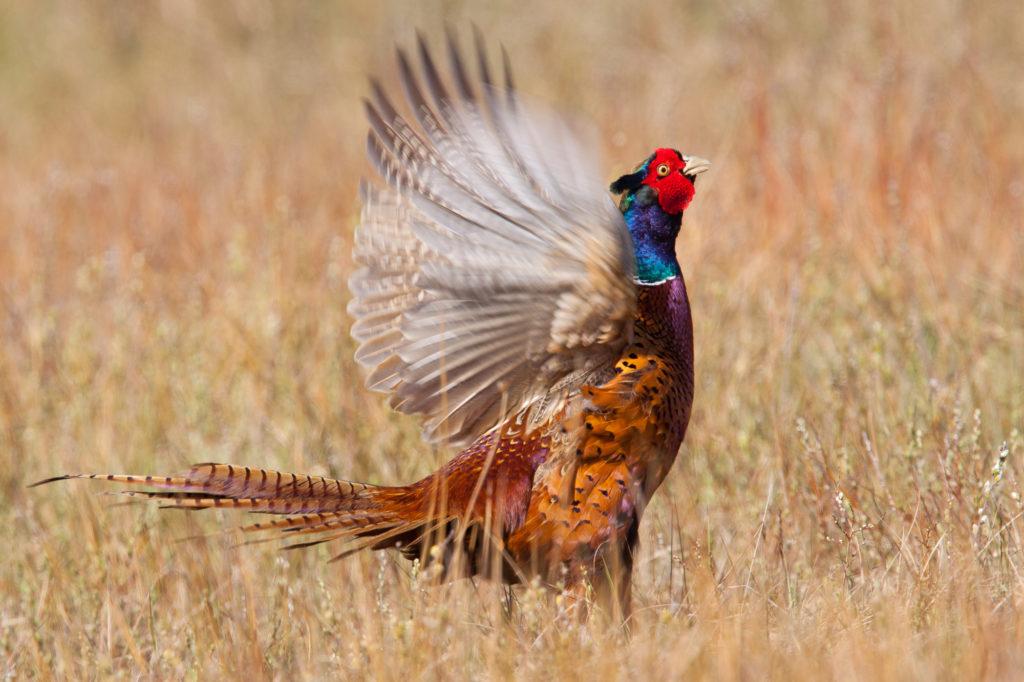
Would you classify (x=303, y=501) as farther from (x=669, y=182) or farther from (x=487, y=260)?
(x=669, y=182)

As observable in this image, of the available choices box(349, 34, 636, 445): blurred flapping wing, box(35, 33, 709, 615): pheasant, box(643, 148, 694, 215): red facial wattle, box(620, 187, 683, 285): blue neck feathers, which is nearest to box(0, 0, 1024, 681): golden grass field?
box(35, 33, 709, 615): pheasant

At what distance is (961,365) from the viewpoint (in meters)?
3.96

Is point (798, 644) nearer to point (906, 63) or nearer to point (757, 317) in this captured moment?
point (757, 317)

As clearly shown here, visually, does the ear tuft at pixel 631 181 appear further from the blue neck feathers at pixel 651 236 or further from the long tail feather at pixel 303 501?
the long tail feather at pixel 303 501

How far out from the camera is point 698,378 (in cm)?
433

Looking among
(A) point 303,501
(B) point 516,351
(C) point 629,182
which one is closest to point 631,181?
(C) point 629,182

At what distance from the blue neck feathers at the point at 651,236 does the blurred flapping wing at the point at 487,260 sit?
0.24 metres

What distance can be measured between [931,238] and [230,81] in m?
6.17

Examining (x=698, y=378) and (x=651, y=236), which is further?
(x=698, y=378)

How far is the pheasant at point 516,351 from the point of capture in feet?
9.11

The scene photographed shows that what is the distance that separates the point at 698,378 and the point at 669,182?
128 cm

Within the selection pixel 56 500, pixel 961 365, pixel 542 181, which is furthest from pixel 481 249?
pixel 56 500

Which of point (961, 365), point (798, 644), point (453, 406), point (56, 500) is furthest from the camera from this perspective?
point (56, 500)

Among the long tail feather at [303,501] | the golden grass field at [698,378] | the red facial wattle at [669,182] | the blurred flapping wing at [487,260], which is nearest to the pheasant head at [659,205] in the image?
→ the red facial wattle at [669,182]
